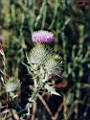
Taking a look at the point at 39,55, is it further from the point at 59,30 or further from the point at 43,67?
the point at 59,30

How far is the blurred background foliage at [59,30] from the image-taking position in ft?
9.57

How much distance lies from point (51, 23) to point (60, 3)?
0.18m

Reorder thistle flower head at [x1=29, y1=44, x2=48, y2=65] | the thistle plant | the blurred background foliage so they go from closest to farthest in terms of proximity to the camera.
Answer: the thistle plant < thistle flower head at [x1=29, y1=44, x2=48, y2=65] < the blurred background foliage

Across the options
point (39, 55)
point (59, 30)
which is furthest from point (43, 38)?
point (59, 30)

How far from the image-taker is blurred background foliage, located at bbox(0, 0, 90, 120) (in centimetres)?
292

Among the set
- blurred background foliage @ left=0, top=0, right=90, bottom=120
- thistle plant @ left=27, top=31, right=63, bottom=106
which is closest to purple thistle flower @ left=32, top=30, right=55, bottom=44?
thistle plant @ left=27, top=31, right=63, bottom=106

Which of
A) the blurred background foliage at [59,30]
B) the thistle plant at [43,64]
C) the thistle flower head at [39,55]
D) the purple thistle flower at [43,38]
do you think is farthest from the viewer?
the blurred background foliage at [59,30]

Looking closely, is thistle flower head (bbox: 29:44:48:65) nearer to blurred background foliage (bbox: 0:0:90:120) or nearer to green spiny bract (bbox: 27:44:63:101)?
green spiny bract (bbox: 27:44:63:101)

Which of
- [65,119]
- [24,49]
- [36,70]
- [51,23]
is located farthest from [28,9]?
[36,70]

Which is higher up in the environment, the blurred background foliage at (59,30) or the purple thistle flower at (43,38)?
the purple thistle flower at (43,38)

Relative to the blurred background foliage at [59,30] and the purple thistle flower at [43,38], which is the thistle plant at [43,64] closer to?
the purple thistle flower at [43,38]

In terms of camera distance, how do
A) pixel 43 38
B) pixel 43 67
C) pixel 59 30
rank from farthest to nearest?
1. pixel 59 30
2. pixel 43 38
3. pixel 43 67

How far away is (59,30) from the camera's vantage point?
2980mm

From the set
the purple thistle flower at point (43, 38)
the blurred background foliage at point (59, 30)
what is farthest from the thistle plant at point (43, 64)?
the blurred background foliage at point (59, 30)
